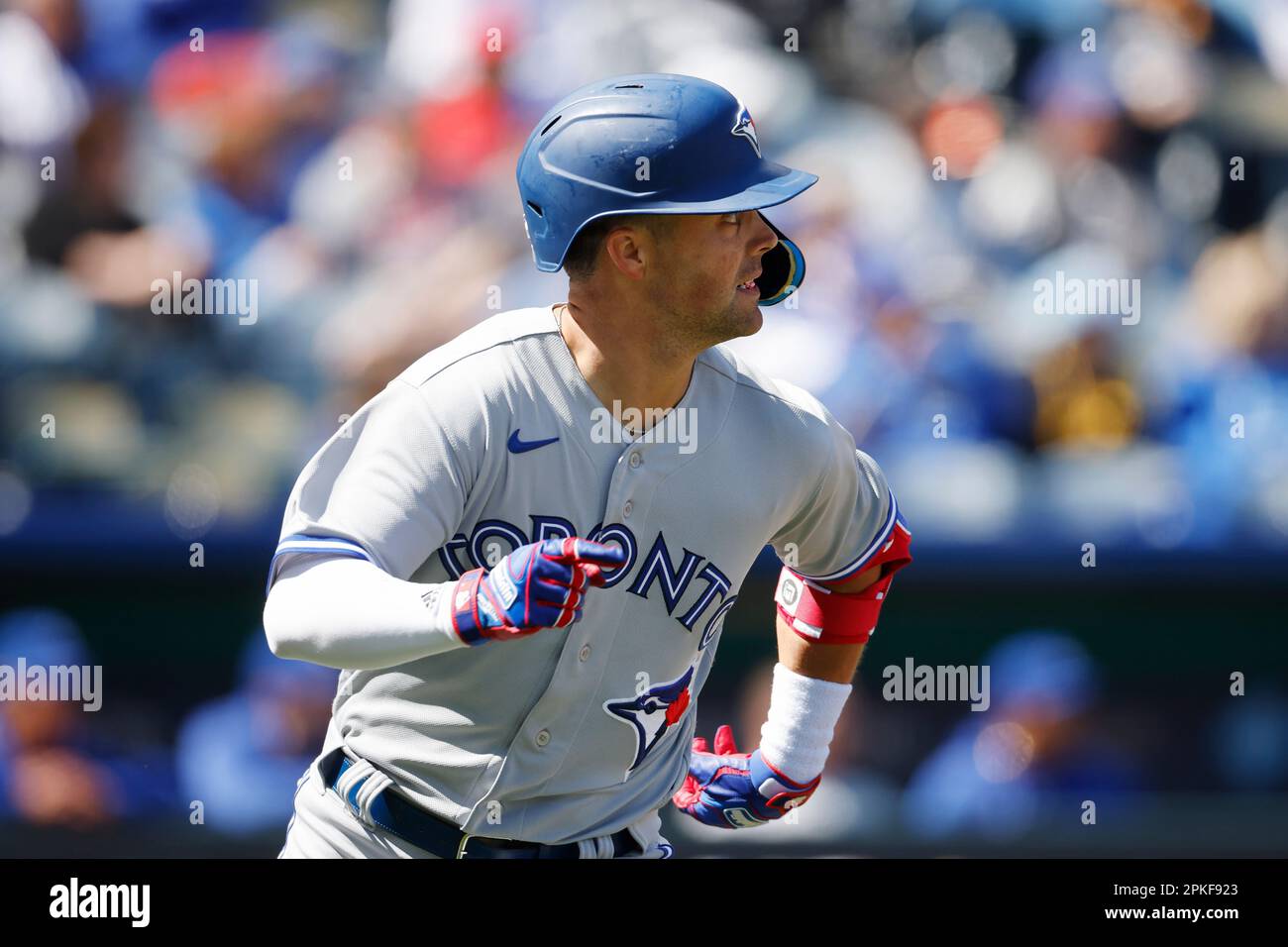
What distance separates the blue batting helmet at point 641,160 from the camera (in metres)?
2.49

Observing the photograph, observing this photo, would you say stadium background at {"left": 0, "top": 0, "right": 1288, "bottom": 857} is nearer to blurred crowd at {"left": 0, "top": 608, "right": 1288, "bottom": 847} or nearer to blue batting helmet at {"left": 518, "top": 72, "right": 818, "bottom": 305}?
blurred crowd at {"left": 0, "top": 608, "right": 1288, "bottom": 847}

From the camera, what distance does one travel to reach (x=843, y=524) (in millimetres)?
2807

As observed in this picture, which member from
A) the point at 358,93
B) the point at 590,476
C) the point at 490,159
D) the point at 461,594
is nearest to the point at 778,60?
the point at 490,159

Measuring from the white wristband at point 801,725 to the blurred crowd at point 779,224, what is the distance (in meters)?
1.75

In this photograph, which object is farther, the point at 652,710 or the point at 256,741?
the point at 256,741

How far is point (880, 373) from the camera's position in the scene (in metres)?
4.69

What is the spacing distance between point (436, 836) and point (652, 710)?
0.38 metres

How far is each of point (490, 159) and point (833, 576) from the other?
227cm

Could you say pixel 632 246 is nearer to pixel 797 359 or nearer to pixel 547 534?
pixel 547 534

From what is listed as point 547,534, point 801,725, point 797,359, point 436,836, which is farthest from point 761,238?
point 797,359

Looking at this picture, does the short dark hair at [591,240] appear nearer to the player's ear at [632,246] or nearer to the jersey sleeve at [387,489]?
the player's ear at [632,246]

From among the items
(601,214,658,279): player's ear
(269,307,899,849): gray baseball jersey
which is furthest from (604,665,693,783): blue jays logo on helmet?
(601,214,658,279): player's ear
